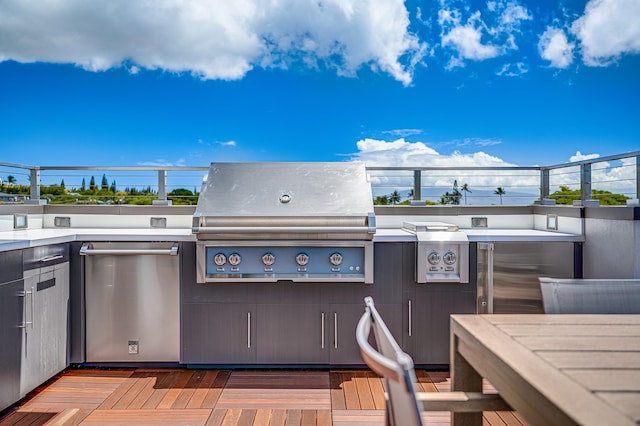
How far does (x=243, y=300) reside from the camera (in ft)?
8.73

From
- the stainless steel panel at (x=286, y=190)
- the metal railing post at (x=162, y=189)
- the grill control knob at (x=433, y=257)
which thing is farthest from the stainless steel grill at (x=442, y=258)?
the metal railing post at (x=162, y=189)

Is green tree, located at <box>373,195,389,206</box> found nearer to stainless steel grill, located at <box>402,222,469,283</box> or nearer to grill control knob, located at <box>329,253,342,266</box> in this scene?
stainless steel grill, located at <box>402,222,469,283</box>

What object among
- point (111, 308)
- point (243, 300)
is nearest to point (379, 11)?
point (243, 300)

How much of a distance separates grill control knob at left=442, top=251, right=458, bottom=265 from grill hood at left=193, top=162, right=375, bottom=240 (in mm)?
518

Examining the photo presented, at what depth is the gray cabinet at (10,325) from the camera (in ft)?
6.72

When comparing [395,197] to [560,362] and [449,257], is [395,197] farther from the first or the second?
[560,362]

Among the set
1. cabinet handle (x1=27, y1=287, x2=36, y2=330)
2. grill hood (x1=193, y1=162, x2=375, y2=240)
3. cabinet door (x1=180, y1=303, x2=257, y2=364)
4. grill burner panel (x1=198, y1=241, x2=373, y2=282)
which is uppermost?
grill hood (x1=193, y1=162, x2=375, y2=240)

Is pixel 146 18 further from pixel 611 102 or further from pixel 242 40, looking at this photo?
pixel 611 102

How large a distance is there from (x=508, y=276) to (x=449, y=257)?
0.42 meters

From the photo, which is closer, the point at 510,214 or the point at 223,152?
the point at 510,214

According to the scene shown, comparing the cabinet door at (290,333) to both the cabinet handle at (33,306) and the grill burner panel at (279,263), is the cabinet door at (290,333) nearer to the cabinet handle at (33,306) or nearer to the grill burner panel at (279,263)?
the grill burner panel at (279,263)

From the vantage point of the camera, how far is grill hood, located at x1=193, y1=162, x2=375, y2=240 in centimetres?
254

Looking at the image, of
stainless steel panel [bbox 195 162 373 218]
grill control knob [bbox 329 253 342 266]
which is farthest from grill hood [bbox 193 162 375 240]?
grill control knob [bbox 329 253 342 266]

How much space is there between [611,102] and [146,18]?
10.8 meters
